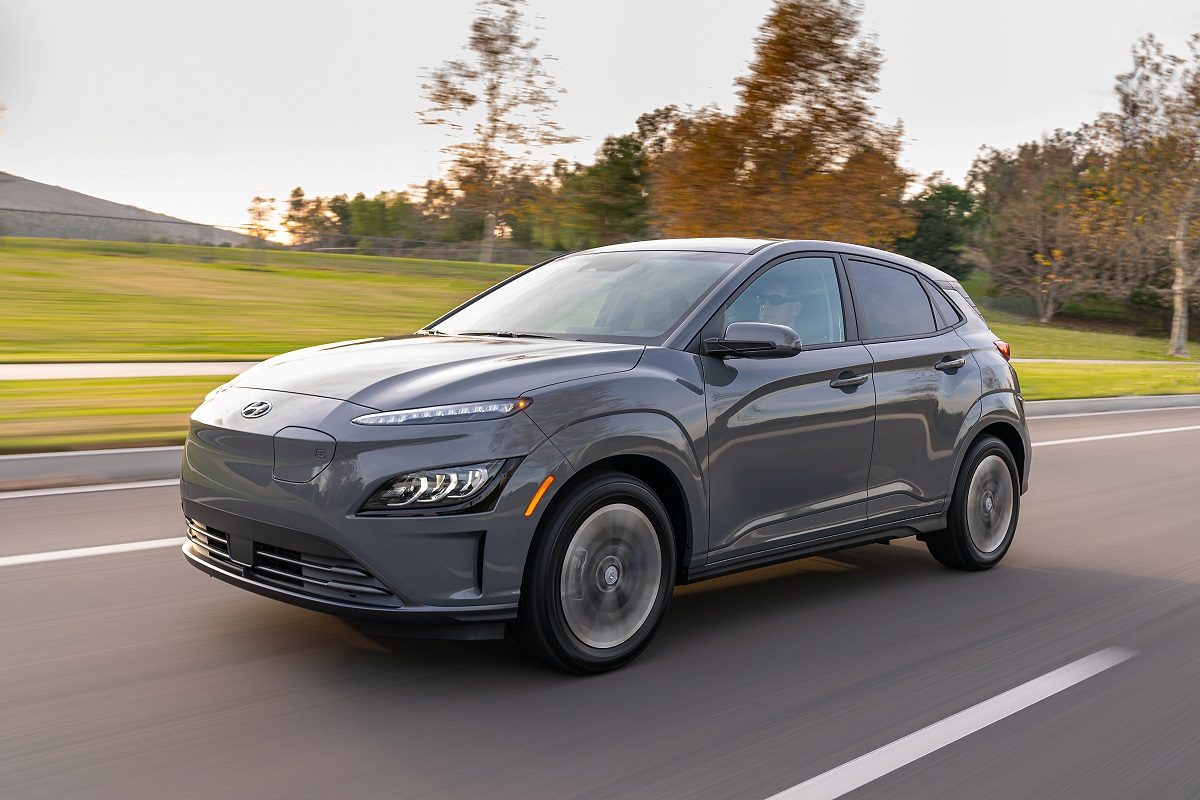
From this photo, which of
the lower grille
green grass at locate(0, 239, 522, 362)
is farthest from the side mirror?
green grass at locate(0, 239, 522, 362)

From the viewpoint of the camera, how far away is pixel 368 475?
3967 mm

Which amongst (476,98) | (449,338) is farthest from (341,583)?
(476,98)

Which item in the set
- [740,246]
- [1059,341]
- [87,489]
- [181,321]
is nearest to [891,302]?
[740,246]

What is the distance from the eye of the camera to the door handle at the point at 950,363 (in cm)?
616

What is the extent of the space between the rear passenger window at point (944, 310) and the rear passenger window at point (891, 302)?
0.24 ft

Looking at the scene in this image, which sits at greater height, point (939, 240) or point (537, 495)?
point (939, 240)

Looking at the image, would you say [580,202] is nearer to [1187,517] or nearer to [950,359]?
[1187,517]

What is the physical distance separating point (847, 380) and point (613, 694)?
6.42ft

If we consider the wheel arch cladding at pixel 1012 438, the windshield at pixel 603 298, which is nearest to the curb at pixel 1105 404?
the wheel arch cladding at pixel 1012 438

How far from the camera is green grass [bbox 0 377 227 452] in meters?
9.21

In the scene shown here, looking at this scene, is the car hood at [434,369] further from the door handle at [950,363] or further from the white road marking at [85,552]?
the door handle at [950,363]

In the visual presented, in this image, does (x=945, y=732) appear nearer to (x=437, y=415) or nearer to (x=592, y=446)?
(x=592, y=446)

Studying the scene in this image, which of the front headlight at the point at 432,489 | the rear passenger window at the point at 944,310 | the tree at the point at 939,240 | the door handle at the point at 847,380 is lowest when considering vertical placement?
the front headlight at the point at 432,489

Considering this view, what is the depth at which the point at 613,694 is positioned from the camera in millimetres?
4309
